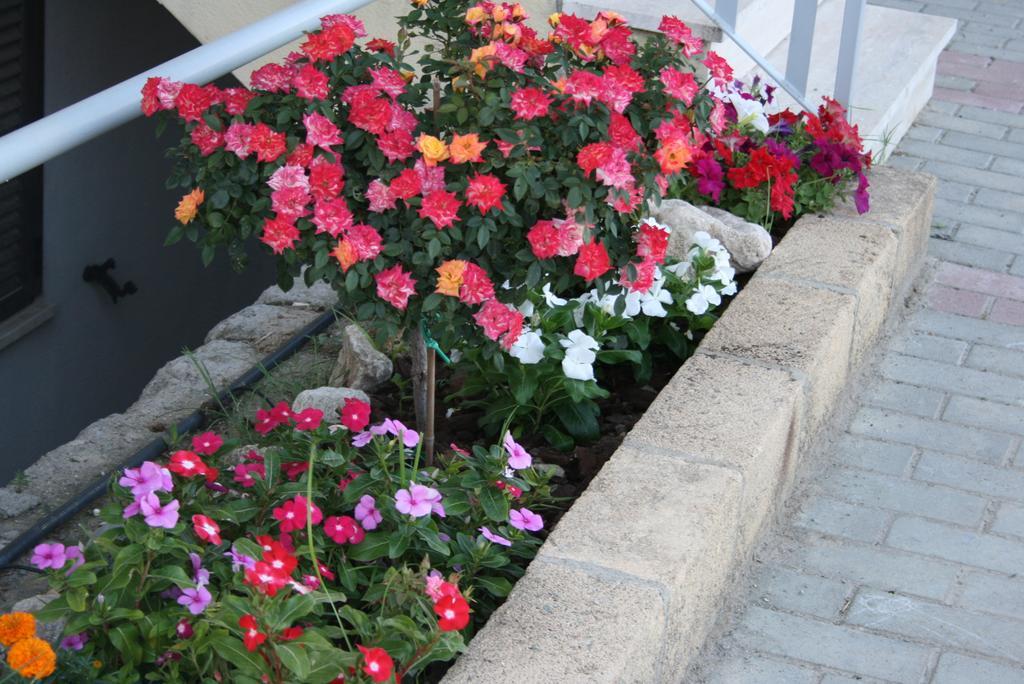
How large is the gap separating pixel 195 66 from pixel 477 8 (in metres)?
0.50

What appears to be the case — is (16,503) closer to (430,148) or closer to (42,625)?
(42,625)

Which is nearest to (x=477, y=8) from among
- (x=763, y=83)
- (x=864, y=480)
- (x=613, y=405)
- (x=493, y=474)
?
(x=493, y=474)

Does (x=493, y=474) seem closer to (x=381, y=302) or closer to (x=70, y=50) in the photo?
(x=381, y=302)

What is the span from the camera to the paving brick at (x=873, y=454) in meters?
3.05

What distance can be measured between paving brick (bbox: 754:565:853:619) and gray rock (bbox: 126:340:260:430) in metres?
1.38

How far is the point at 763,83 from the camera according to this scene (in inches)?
173

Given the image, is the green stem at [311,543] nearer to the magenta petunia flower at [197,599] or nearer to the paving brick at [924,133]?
the magenta petunia flower at [197,599]

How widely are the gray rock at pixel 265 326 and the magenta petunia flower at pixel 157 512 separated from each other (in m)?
1.46

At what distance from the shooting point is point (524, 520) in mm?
2295

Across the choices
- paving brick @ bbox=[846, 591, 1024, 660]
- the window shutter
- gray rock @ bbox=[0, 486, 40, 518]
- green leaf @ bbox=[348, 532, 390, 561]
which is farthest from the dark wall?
paving brick @ bbox=[846, 591, 1024, 660]

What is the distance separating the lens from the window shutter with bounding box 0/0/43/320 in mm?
5129

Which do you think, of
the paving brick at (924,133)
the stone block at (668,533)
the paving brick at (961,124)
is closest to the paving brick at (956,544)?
the stone block at (668,533)

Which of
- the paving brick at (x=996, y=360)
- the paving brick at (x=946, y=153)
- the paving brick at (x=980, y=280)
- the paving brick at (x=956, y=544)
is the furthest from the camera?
the paving brick at (x=946, y=153)

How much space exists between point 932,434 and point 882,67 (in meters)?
2.01
